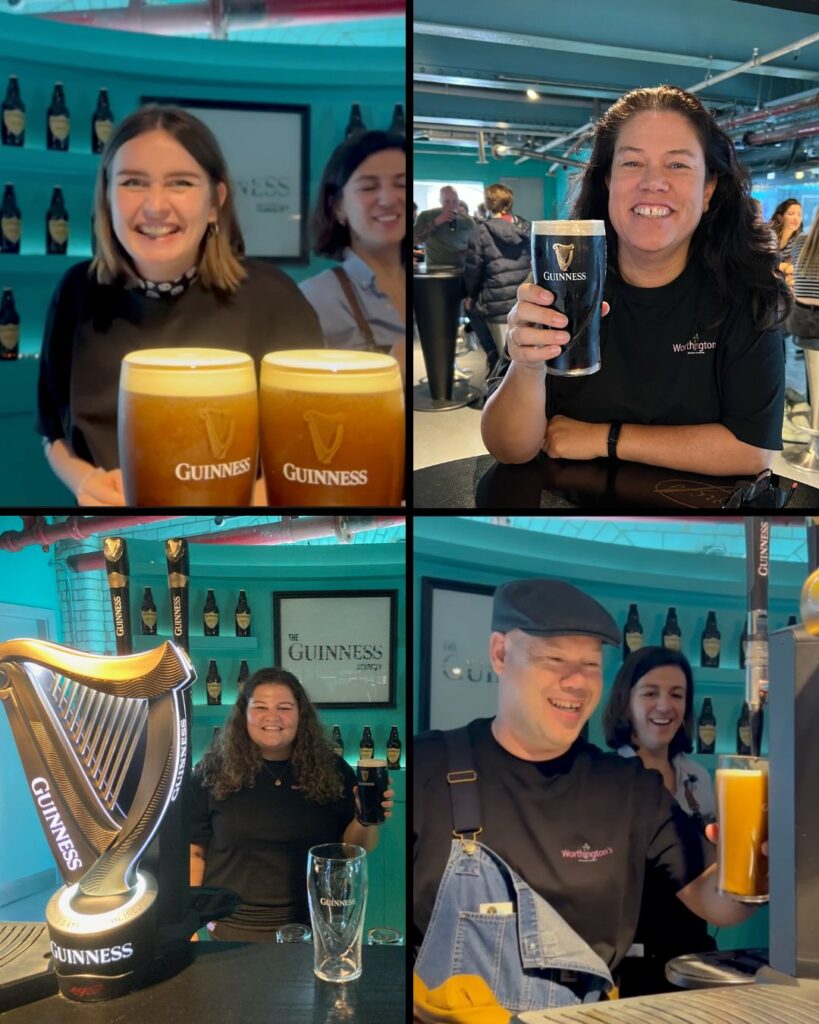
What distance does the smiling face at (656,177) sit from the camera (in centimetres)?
190

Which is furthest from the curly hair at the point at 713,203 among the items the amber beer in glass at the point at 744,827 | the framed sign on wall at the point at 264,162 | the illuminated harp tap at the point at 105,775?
the illuminated harp tap at the point at 105,775

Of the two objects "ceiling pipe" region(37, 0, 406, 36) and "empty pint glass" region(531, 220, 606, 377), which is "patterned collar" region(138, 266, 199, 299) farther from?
"empty pint glass" region(531, 220, 606, 377)

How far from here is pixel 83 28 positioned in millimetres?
1905

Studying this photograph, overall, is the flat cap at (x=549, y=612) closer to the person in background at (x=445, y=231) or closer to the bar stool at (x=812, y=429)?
the bar stool at (x=812, y=429)

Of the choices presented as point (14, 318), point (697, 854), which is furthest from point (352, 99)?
point (697, 854)

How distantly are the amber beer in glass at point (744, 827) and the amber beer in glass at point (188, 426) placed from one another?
3.46ft

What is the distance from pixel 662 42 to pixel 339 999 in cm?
191

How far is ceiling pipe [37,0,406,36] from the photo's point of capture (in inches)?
75.1

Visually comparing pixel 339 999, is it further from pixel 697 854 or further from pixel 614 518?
pixel 614 518

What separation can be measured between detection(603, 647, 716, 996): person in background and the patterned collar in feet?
3.77

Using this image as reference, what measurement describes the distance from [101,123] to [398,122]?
540mm

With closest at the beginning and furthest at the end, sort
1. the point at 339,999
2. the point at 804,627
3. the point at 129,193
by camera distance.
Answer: the point at 804,627
the point at 129,193
the point at 339,999

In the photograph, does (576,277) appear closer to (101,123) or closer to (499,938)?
(101,123)

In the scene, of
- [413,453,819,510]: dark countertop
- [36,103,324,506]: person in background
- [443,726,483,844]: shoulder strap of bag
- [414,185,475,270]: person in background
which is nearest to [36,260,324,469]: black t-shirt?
[36,103,324,506]: person in background
